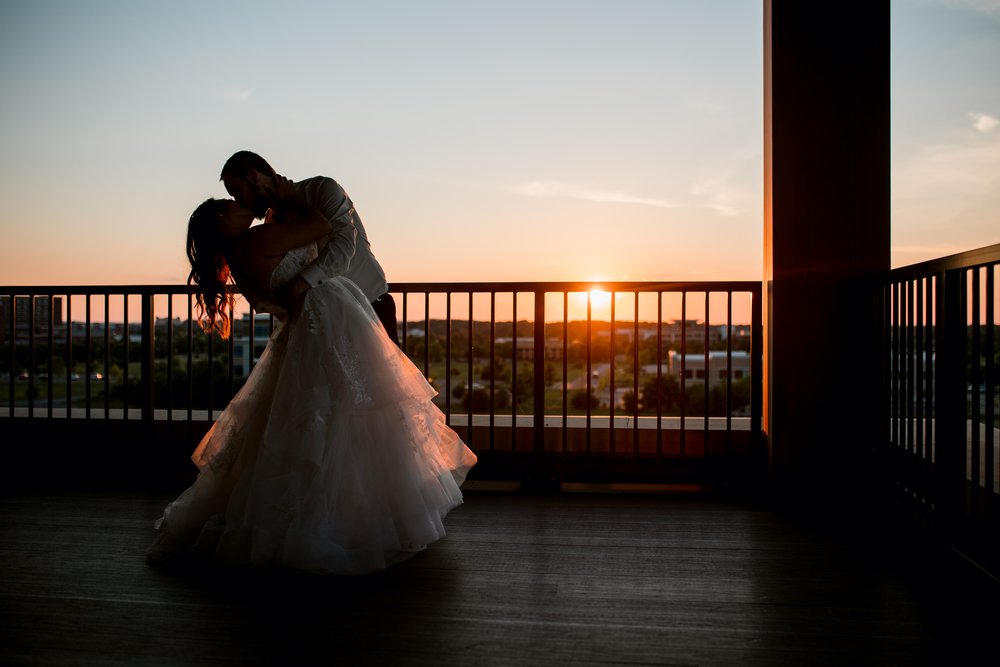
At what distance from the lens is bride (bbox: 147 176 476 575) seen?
2135 millimetres

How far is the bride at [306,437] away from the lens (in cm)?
213

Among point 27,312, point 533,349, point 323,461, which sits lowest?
point 323,461

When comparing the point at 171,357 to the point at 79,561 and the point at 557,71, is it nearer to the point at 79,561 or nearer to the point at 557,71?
the point at 79,561

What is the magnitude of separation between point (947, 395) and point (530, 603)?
1473 millimetres

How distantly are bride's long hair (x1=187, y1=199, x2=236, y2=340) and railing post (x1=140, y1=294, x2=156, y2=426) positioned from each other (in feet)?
4.70

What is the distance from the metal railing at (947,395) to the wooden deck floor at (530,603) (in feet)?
0.57

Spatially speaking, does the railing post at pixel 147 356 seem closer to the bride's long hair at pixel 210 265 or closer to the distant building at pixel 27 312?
the distant building at pixel 27 312

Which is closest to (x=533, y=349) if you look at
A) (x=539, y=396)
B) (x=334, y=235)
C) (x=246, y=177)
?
(x=539, y=396)

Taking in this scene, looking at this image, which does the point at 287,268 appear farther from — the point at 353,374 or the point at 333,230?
the point at 353,374

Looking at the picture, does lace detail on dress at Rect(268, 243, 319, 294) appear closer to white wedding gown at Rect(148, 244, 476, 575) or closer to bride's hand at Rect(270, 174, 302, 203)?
white wedding gown at Rect(148, 244, 476, 575)

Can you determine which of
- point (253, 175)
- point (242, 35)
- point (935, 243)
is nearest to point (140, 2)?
point (242, 35)

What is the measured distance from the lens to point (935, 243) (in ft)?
13.4

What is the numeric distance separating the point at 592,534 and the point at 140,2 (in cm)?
473

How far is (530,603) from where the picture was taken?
194cm
